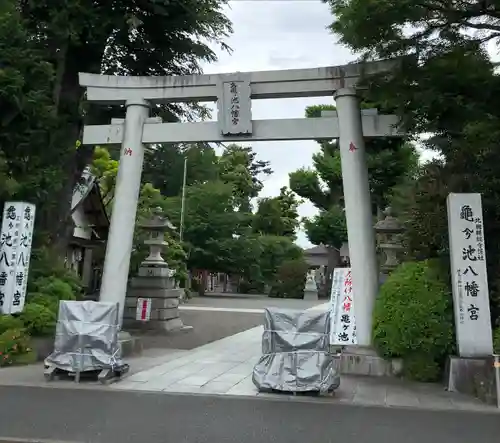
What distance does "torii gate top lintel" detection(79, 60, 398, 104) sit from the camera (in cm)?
985

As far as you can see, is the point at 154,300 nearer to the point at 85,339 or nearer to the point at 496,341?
the point at 85,339

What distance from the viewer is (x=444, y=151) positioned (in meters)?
9.75

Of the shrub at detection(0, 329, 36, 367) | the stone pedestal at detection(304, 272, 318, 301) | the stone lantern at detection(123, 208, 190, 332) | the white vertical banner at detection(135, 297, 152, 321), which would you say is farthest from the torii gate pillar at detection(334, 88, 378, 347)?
the stone pedestal at detection(304, 272, 318, 301)

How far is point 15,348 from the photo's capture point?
9.38 meters

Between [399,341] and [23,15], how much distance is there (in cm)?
1158

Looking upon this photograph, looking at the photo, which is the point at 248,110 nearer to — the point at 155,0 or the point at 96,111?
the point at 155,0

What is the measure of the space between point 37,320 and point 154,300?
19.6 feet

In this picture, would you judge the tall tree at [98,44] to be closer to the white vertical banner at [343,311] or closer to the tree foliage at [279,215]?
the white vertical banner at [343,311]

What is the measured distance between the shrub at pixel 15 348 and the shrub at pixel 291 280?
28.6m

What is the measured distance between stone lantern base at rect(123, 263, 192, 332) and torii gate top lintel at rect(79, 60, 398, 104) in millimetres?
6632

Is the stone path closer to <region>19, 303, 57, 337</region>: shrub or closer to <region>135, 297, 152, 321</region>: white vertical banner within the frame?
<region>19, 303, 57, 337</region>: shrub

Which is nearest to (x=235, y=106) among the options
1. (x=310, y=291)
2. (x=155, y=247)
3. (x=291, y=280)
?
(x=155, y=247)

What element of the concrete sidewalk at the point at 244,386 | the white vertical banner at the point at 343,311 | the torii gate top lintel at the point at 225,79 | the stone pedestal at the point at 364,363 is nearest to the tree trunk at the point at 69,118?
the torii gate top lintel at the point at 225,79

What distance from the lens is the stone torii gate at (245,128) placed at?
9555 millimetres
